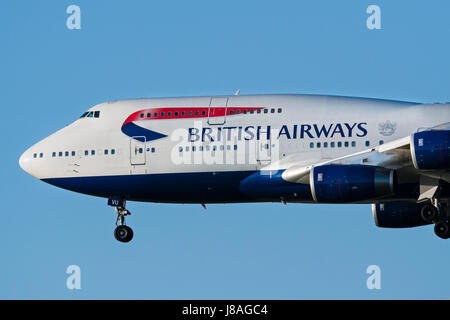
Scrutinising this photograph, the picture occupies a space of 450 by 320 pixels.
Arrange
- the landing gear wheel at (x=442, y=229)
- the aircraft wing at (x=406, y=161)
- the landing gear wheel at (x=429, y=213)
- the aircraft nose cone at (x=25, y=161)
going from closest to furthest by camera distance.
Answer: the aircraft wing at (x=406, y=161), the landing gear wheel at (x=429, y=213), the landing gear wheel at (x=442, y=229), the aircraft nose cone at (x=25, y=161)

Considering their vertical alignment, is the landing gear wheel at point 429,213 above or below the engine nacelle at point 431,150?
below

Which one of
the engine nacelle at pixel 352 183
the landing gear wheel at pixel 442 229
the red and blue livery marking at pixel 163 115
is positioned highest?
the red and blue livery marking at pixel 163 115

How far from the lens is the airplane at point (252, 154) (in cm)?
5012

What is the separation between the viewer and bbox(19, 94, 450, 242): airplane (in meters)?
50.1

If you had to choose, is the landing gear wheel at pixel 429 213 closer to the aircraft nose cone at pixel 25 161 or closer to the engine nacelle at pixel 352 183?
the engine nacelle at pixel 352 183

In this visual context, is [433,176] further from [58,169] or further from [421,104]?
[58,169]

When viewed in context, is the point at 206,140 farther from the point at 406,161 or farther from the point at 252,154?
the point at 406,161

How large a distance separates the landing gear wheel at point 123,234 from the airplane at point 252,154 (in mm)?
57

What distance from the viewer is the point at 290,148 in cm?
5219

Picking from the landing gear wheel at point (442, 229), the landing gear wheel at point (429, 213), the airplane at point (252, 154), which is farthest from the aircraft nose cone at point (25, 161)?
the landing gear wheel at point (442, 229)

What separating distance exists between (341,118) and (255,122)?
355cm

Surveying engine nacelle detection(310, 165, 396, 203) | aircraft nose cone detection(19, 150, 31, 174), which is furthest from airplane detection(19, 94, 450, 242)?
aircraft nose cone detection(19, 150, 31, 174)
